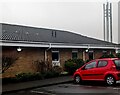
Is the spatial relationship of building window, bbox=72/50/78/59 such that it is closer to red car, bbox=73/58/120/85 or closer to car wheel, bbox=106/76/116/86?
red car, bbox=73/58/120/85

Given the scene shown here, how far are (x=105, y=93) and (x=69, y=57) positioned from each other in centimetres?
1148

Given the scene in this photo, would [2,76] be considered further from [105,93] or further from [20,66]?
[105,93]

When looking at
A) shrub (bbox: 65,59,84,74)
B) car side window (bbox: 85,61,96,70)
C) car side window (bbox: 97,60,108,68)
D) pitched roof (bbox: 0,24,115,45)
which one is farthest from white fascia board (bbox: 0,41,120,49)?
car side window (bbox: 97,60,108,68)

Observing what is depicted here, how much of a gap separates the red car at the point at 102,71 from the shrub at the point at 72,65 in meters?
5.20

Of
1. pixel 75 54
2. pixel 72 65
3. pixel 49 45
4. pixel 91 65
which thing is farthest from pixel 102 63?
pixel 75 54

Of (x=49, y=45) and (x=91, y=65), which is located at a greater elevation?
(x=49, y=45)

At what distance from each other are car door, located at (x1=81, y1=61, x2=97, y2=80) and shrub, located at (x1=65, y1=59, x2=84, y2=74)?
5489mm

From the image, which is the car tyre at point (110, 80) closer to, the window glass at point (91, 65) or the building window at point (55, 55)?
the window glass at point (91, 65)

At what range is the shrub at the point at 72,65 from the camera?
21.8m

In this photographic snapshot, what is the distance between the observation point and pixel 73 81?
56.7ft

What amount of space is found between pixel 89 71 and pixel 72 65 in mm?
6060

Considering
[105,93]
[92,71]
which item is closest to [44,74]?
[92,71]

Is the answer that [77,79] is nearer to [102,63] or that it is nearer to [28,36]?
[102,63]

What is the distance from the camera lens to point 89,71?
15.8 meters
